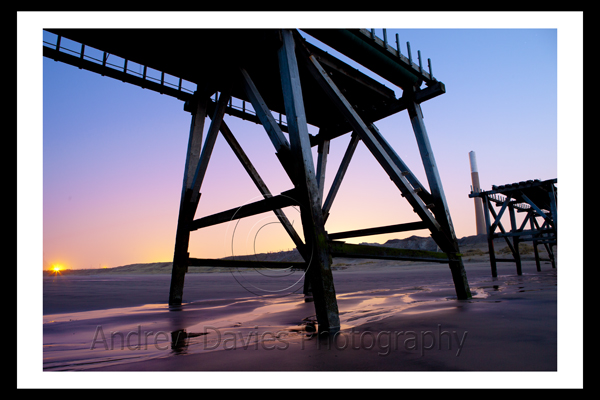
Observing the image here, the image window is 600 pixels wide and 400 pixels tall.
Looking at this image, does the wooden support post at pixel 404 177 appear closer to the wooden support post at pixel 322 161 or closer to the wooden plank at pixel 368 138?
the wooden plank at pixel 368 138

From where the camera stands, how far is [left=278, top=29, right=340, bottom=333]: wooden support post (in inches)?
95.4

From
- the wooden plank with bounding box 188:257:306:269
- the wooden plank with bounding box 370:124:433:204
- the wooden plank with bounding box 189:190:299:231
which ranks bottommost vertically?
the wooden plank with bounding box 188:257:306:269

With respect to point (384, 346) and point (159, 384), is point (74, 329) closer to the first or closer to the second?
point (159, 384)

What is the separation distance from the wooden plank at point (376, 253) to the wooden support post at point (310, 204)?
138mm

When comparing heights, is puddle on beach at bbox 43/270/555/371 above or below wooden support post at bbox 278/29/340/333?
below

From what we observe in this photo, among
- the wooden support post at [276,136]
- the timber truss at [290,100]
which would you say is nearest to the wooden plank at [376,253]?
the timber truss at [290,100]

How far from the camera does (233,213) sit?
3791 mm

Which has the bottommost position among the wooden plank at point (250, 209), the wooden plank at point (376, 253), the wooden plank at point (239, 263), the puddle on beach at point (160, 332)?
the puddle on beach at point (160, 332)

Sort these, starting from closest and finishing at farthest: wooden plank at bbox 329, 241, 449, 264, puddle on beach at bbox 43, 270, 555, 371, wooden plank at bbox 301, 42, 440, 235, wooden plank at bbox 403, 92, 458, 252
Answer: puddle on beach at bbox 43, 270, 555, 371 < wooden plank at bbox 329, 241, 449, 264 < wooden plank at bbox 301, 42, 440, 235 < wooden plank at bbox 403, 92, 458, 252

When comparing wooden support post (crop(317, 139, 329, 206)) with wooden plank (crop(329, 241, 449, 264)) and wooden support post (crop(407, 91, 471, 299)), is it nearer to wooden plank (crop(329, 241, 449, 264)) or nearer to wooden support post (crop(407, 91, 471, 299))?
wooden support post (crop(407, 91, 471, 299))

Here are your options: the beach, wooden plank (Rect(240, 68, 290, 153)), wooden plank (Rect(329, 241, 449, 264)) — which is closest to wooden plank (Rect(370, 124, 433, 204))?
wooden plank (Rect(329, 241, 449, 264))

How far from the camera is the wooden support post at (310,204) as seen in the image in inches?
95.4

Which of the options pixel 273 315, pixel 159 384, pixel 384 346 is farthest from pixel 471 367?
pixel 273 315

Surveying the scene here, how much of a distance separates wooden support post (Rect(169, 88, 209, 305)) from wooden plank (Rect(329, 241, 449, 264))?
2759mm
